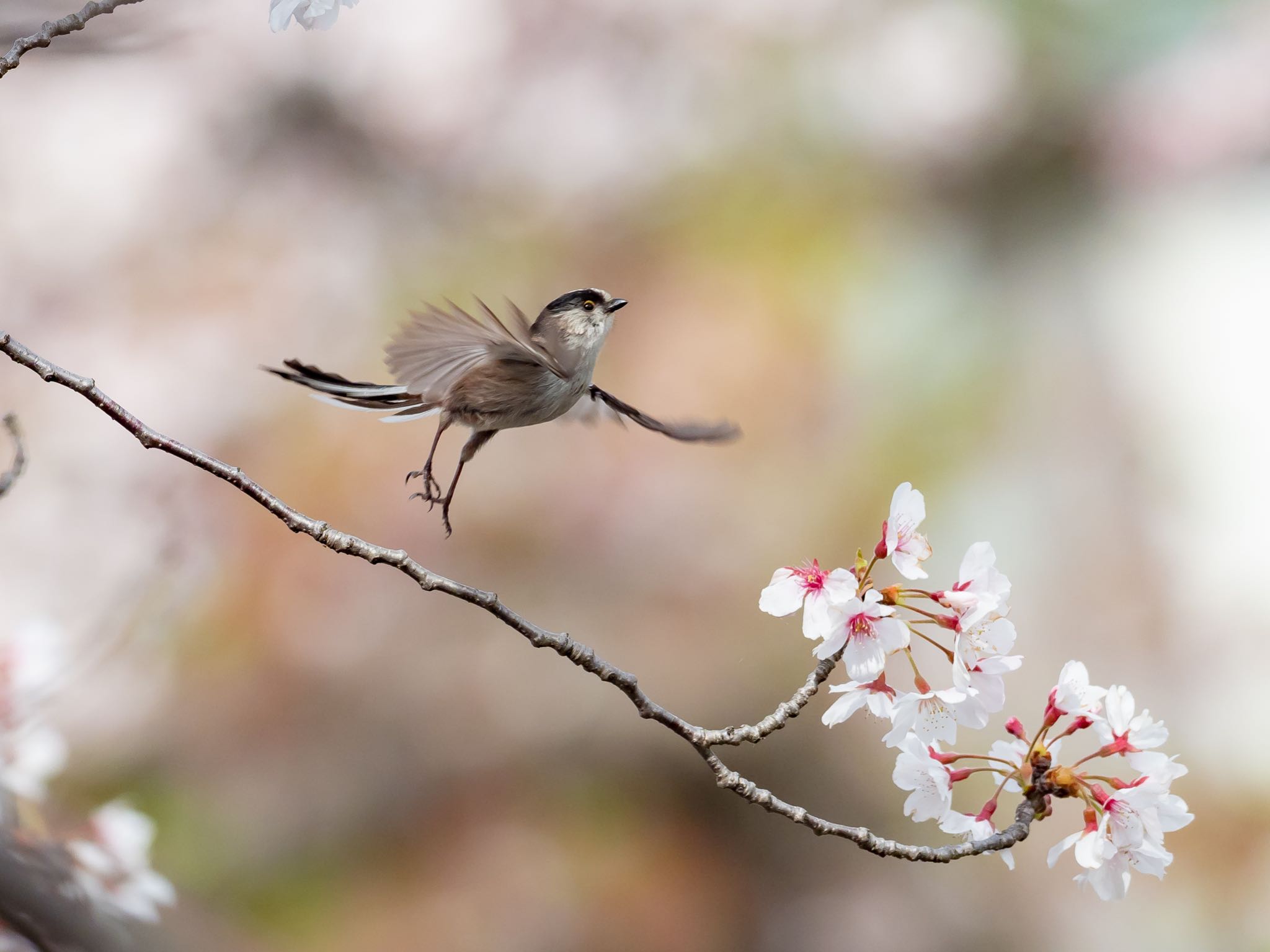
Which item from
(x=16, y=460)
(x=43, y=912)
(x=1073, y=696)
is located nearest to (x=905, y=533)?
(x=1073, y=696)

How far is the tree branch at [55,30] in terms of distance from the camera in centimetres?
77

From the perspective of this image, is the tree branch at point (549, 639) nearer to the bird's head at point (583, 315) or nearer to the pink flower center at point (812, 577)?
the pink flower center at point (812, 577)

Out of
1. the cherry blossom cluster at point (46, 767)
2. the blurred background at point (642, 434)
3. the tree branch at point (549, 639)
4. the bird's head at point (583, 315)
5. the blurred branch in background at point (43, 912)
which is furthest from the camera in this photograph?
the blurred background at point (642, 434)

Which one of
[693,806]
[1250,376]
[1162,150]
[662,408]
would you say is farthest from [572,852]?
[1162,150]

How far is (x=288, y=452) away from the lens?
3.10m

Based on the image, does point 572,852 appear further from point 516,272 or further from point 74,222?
point 74,222

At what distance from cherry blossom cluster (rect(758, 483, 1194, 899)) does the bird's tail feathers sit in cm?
44

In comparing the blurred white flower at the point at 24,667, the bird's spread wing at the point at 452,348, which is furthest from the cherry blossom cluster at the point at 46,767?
the bird's spread wing at the point at 452,348

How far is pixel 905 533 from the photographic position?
2.73 ft

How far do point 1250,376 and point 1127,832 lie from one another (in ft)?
9.08

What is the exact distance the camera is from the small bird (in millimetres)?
914

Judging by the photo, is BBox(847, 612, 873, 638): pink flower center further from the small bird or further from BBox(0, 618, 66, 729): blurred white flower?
BBox(0, 618, 66, 729): blurred white flower

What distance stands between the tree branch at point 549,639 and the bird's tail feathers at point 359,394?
0.53 feet

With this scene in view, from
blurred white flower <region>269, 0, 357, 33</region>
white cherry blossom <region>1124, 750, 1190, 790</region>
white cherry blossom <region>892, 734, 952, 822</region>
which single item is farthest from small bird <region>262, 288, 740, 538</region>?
white cherry blossom <region>1124, 750, 1190, 790</region>
